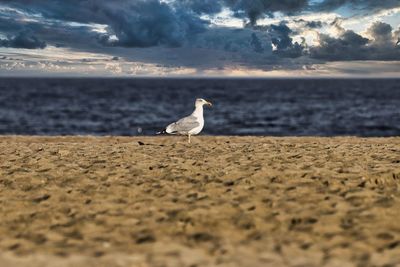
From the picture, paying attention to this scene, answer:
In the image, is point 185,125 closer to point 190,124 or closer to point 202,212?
point 190,124

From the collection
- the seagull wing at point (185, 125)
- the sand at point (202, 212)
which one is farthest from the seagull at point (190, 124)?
the sand at point (202, 212)

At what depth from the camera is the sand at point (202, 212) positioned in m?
7.88

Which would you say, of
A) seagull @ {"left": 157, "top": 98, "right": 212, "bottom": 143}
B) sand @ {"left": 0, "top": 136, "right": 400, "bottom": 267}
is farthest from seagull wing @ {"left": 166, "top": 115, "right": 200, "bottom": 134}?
sand @ {"left": 0, "top": 136, "right": 400, "bottom": 267}

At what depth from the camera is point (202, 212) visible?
961cm

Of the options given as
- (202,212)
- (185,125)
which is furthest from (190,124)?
(202,212)

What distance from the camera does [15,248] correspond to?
27.1 ft

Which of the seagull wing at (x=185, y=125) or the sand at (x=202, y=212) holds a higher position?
the seagull wing at (x=185, y=125)

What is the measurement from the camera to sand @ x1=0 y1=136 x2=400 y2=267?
7879 mm

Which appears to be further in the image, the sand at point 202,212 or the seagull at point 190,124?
the seagull at point 190,124

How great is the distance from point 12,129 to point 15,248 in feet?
133

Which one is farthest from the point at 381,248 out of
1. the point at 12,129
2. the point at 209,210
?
the point at 12,129

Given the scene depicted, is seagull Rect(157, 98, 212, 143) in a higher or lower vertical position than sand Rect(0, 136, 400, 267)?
higher

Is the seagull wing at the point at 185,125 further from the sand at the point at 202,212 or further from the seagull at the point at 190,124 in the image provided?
the sand at the point at 202,212

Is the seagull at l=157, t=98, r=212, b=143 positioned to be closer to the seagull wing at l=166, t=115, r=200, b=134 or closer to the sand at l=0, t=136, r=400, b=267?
the seagull wing at l=166, t=115, r=200, b=134
